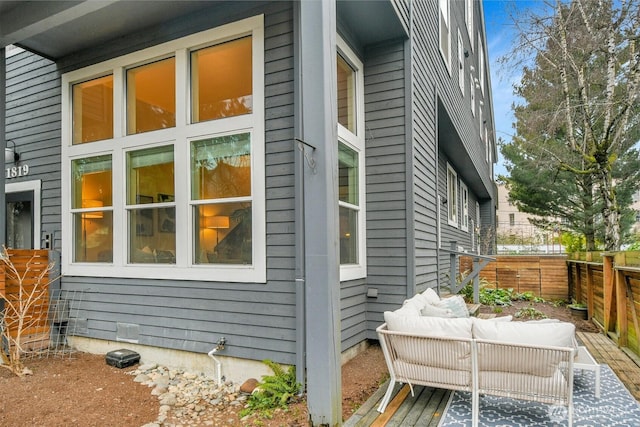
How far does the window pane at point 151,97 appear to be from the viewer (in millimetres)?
4742

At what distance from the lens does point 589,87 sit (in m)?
10.2

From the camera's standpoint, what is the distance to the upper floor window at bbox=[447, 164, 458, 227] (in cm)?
955

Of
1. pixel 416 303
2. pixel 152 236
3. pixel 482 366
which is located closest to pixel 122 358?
pixel 152 236

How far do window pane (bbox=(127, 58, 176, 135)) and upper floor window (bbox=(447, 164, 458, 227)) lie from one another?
660 cm

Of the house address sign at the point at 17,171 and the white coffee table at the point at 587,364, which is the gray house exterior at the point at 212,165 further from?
the white coffee table at the point at 587,364

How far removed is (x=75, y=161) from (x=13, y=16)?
68.8 inches

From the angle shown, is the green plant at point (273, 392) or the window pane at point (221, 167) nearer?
the green plant at point (273, 392)

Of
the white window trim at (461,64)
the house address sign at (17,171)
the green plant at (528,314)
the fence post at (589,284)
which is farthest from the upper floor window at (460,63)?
the house address sign at (17,171)

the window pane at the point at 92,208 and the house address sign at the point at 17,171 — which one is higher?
the house address sign at the point at 17,171

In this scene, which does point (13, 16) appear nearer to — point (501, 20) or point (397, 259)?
point (397, 259)

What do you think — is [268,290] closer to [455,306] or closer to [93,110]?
[455,306]

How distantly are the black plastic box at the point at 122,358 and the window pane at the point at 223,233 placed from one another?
1369 millimetres

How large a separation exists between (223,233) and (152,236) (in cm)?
104

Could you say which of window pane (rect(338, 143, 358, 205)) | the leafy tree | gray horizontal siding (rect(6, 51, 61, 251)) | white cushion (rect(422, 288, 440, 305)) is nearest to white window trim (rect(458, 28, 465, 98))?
the leafy tree
